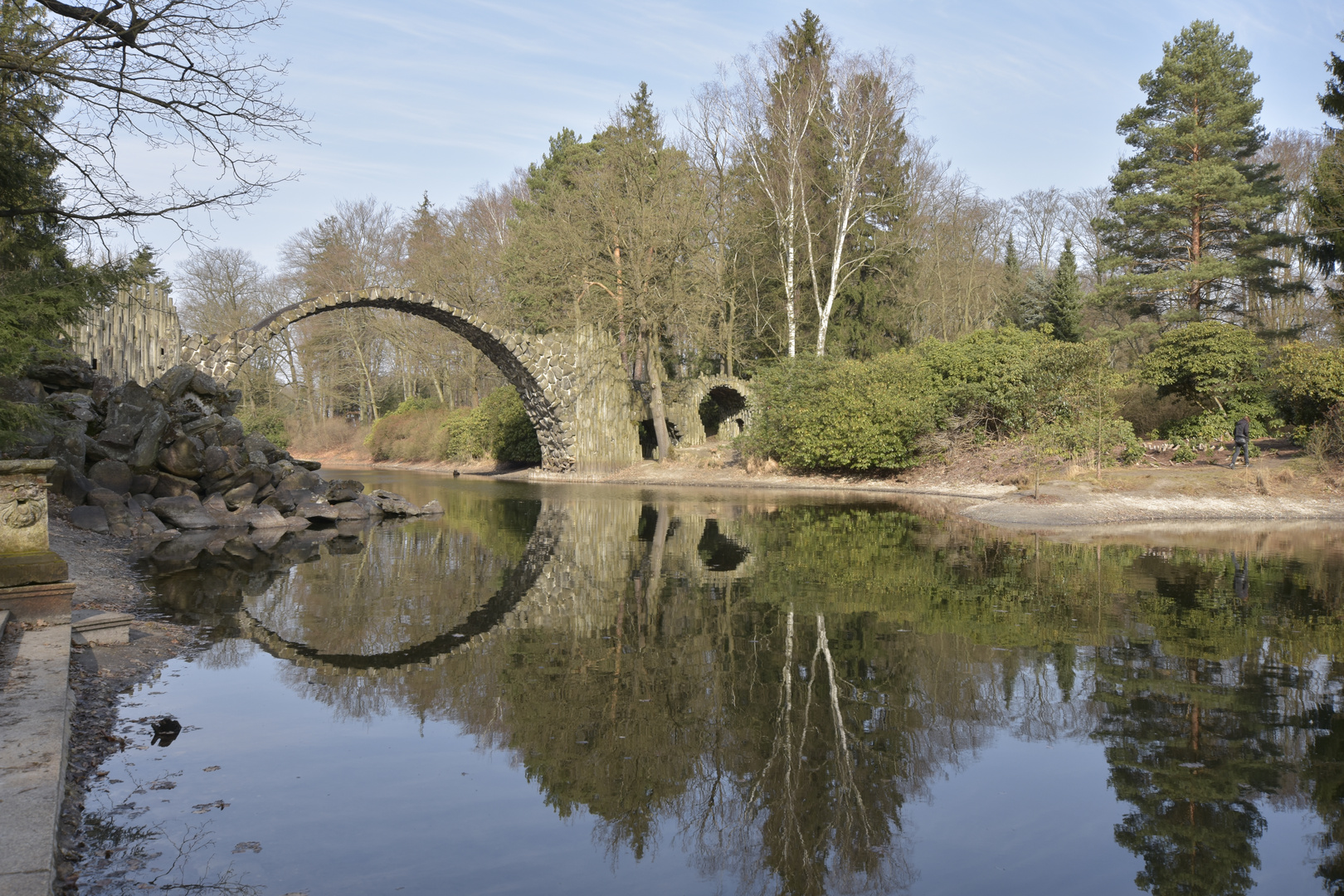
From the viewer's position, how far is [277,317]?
23.2 metres

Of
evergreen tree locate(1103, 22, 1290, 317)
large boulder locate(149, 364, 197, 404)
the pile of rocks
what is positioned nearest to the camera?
the pile of rocks

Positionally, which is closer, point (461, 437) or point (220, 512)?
point (220, 512)

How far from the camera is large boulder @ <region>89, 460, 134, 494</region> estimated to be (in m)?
13.6

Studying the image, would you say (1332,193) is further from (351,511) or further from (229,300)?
(229,300)

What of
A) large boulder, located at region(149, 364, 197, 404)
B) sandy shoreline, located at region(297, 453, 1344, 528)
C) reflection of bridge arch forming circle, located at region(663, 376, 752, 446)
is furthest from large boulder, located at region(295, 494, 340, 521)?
reflection of bridge arch forming circle, located at region(663, 376, 752, 446)

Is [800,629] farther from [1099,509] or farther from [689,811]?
[1099,509]

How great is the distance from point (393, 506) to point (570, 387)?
1280 cm

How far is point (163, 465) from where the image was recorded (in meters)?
14.5

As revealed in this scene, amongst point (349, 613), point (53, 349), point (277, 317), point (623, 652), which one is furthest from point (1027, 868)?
point (277, 317)

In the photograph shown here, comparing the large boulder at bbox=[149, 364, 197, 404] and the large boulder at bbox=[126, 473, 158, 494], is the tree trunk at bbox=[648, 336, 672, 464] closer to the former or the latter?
the large boulder at bbox=[149, 364, 197, 404]

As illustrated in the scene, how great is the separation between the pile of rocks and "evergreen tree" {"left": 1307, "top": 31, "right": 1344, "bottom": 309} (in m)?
21.9

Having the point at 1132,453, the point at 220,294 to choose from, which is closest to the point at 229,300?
the point at 220,294

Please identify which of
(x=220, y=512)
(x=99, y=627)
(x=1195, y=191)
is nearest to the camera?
(x=99, y=627)

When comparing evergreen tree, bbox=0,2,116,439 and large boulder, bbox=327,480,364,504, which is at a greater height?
evergreen tree, bbox=0,2,116,439
